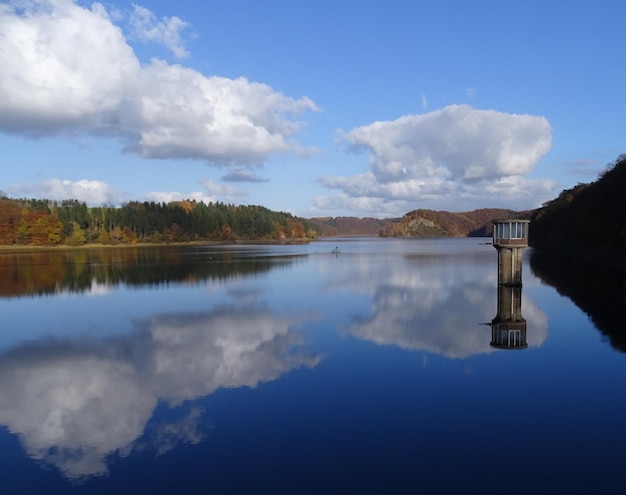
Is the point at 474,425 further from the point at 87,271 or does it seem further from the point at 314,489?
the point at 87,271

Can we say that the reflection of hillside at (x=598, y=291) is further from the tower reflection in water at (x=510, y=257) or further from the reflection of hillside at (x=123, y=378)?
the reflection of hillside at (x=123, y=378)

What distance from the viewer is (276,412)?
12.7 m

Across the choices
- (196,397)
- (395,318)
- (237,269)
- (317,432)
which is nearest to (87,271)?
(237,269)

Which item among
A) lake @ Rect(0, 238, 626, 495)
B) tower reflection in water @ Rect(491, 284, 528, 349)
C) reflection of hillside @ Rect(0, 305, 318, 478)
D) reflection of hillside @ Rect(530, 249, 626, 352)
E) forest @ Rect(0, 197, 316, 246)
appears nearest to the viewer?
lake @ Rect(0, 238, 626, 495)

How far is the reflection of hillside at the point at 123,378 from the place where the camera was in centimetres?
1138

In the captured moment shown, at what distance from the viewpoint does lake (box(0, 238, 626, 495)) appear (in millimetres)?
9484

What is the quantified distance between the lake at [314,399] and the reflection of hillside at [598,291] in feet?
0.82

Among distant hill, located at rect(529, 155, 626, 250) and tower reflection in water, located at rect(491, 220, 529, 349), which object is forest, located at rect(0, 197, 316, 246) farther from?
tower reflection in water, located at rect(491, 220, 529, 349)

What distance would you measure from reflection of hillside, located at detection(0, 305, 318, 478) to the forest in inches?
4506

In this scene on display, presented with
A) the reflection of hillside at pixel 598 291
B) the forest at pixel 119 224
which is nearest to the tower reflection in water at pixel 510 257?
the reflection of hillside at pixel 598 291

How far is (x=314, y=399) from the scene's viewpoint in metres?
13.6

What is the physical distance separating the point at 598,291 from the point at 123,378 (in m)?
33.4

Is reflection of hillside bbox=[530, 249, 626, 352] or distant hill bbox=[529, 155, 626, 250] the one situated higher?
distant hill bbox=[529, 155, 626, 250]

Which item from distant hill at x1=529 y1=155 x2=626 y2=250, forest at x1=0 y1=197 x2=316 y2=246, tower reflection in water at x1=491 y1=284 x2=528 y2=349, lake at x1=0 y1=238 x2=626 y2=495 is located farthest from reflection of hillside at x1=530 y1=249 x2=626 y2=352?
forest at x1=0 y1=197 x2=316 y2=246
